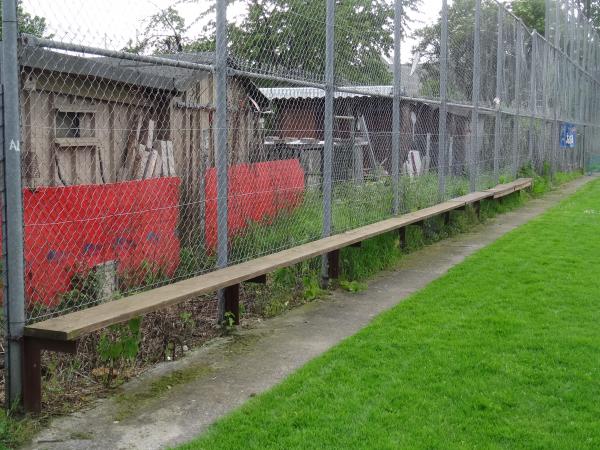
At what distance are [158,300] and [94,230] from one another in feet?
2.97

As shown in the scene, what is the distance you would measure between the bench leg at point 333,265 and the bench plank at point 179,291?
0.17 meters

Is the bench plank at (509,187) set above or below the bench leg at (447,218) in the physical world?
above

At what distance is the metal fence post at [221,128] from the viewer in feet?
19.0

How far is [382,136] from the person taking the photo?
9.00 meters

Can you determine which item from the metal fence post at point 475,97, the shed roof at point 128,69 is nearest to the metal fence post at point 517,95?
the metal fence post at point 475,97

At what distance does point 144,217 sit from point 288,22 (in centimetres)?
207

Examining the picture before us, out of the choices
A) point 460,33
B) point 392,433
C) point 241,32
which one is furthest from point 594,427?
point 460,33

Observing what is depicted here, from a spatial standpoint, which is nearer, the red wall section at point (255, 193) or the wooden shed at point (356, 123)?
the red wall section at point (255, 193)

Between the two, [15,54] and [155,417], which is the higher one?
[15,54]

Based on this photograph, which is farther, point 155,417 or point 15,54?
point 155,417

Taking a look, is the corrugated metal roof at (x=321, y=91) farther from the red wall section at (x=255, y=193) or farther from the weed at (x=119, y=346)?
the weed at (x=119, y=346)

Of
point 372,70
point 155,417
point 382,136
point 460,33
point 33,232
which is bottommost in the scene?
point 155,417

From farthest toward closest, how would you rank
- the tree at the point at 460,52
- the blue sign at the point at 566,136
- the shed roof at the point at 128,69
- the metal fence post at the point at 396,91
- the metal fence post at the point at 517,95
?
the blue sign at the point at 566,136 → the metal fence post at the point at 517,95 → the tree at the point at 460,52 → the metal fence post at the point at 396,91 → the shed roof at the point at 128,69

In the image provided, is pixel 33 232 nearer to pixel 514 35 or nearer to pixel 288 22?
pixel 288 22
